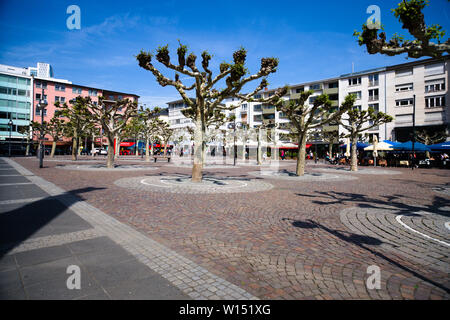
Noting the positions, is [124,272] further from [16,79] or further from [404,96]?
[16,79]

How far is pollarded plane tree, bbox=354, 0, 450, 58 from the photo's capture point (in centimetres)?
566

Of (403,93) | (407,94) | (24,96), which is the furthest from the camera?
(24,96)

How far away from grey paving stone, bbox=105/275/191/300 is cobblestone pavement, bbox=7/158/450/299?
0.69 metres

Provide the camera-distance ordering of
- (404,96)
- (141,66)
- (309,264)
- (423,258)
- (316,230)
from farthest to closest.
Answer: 1. (404,96)
2. (141,66)
3. (316,230)
4. (423,258)
5. (309,264)

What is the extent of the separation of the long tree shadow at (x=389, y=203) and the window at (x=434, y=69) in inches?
1729

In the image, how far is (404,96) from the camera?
143 ft

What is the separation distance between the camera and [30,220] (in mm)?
5473

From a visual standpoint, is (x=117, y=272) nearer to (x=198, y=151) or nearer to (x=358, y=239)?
(x=358, y=239)

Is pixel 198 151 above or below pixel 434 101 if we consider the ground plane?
below

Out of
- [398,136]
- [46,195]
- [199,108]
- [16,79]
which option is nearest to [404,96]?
[398,136]

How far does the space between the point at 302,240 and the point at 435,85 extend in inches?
2033

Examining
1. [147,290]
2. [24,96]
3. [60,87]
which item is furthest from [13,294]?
[60,87]

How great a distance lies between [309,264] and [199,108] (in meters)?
9.76

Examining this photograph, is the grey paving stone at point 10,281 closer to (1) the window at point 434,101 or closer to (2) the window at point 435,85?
(1) the window at point 434,101
